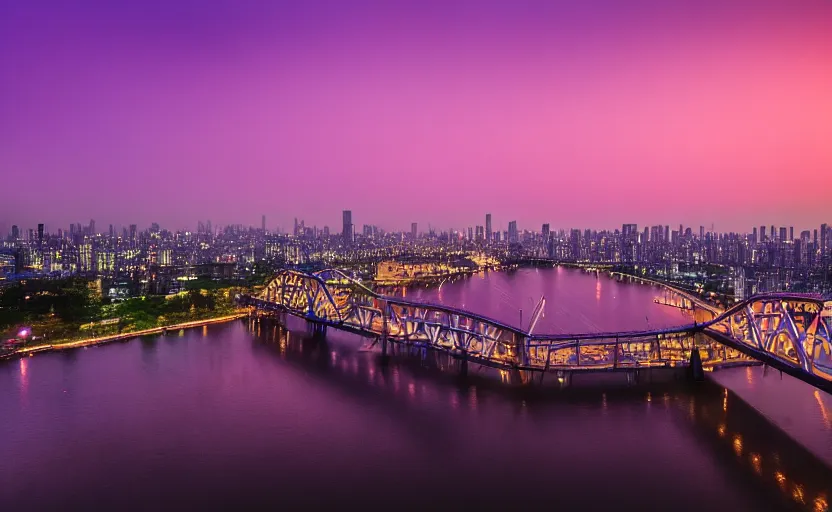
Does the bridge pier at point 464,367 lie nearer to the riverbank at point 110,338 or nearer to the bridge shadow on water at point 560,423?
the bridge shadow on water at point 560,423

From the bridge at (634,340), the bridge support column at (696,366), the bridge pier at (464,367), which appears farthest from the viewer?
the bridge pier at (464,367)

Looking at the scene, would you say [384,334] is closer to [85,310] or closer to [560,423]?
[560,423]

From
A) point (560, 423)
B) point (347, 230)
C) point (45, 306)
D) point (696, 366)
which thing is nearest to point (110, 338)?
point (45, 306)

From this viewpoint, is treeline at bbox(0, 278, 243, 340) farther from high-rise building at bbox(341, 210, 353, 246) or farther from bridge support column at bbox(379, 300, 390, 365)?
high-rise building at bbox(341, 210, 353, 246)

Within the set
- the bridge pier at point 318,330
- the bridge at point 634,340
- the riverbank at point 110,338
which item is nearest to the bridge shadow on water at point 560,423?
the bridge at point 634,340

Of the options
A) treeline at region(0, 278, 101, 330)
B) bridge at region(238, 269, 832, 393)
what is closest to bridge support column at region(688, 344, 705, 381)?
bridge at region(238, 269, 832, 393)

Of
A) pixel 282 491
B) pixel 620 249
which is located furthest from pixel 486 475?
pixel 620 249
